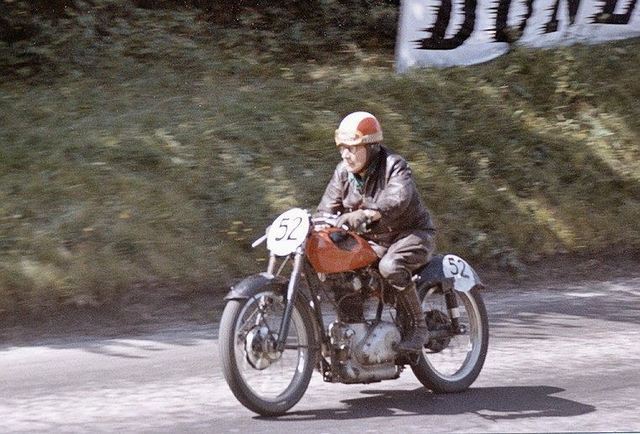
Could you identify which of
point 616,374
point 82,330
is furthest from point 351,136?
point 82,330

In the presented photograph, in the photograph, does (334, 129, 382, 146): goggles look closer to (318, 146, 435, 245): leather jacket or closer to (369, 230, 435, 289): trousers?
(318, 146, 435, 245): leather jacket

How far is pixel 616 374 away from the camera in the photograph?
25.6ft

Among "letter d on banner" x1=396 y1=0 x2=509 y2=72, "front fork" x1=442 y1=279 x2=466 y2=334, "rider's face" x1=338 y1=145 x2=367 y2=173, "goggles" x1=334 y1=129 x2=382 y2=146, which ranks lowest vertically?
"letter d on banner" x1=396 y1=0 x2=509 y2=72

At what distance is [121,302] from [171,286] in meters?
0.51

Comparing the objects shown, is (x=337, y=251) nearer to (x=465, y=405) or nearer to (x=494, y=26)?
(x=465, y=405)

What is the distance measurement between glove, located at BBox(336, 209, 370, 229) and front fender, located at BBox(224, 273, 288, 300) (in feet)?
1.69

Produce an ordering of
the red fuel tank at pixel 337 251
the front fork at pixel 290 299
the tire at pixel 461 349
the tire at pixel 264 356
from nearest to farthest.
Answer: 1. the tire at pixel 264 356
2. the front fork at pixel 290 299
3. the red fuel tank at pixel 337 251
4. the tire at pixel 461 349

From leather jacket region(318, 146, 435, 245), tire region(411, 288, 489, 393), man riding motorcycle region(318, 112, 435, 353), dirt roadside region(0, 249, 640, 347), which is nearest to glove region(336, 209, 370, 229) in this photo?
man riding motorcycle region(318, 112, 435, 353)

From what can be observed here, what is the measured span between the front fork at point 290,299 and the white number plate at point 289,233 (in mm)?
67

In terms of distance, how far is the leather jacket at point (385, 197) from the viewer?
696 centimetres

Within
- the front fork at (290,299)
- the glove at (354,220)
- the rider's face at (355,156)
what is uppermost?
the rider's face at (355,156)

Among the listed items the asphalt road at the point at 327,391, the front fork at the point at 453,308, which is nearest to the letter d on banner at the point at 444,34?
the asphalt road at the point at 327,391

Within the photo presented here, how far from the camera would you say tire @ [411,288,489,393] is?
7.39 meters

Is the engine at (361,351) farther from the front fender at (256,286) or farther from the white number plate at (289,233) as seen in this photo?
the white number plate at (289,233)
